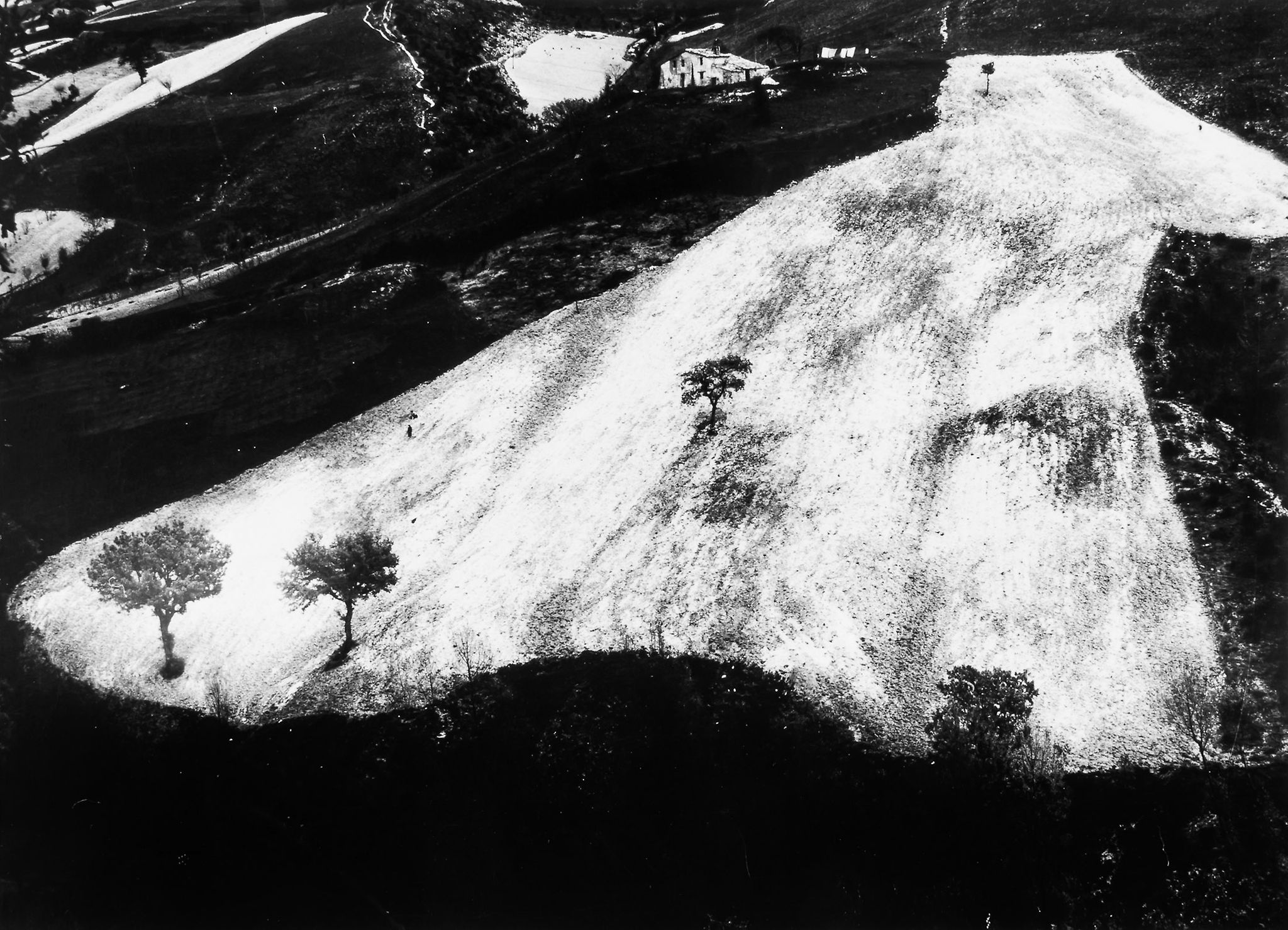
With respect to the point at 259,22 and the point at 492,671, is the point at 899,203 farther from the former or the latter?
the point at 259,22

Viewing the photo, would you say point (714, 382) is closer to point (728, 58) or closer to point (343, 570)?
point (343, 570)

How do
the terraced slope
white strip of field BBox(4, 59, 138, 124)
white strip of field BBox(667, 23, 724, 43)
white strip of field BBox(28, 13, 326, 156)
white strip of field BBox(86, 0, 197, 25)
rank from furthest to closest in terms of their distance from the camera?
white strip of field BBox(86, 0, 197, 25), white strip of field BBox(667, 23, 724, 43), white strip of field BBox(4, 59, 138, 124), white strip of field BBox(28, 13, 326, 156), the terraced slope

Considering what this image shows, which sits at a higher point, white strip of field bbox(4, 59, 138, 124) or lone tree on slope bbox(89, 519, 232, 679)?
white strip of field bbox(4, 59, 138, 124)

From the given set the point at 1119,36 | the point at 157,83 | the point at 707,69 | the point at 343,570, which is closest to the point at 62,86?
A: the point at 157,83

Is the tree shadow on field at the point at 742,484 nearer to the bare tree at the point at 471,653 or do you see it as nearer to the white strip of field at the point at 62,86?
the bare tree at the point at 471,653

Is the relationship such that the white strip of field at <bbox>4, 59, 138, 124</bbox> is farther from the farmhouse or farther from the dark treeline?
the dark treeline

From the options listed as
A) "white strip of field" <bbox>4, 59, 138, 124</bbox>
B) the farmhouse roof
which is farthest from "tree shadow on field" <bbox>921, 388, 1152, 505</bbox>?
"white strip of field" <bbox>4, 59, 138, 124</bbox>

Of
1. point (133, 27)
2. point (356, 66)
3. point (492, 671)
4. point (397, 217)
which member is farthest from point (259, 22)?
point (492, 671)
